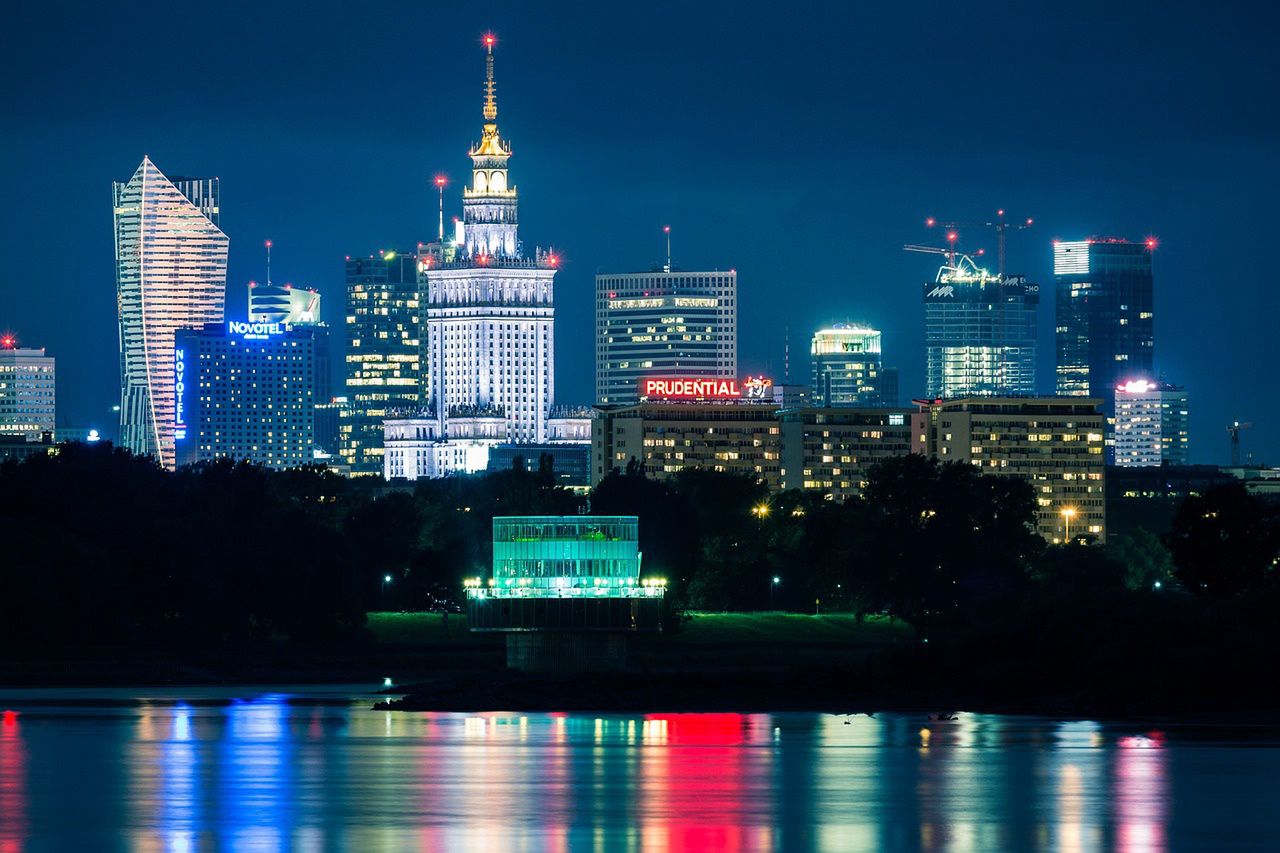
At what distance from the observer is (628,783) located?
11000 centimetres

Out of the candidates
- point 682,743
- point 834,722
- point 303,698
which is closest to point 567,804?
point 682,743

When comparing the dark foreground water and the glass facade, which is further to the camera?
the glass facade

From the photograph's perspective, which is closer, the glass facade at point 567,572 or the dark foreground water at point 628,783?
the dark foreground water at point 628,783

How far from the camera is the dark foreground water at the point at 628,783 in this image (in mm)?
92750

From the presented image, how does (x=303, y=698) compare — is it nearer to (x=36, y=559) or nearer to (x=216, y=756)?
(x=36, y=559)

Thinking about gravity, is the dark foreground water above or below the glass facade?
below

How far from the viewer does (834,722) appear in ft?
494

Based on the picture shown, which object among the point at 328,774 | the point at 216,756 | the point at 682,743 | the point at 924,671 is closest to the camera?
the point at 328,774

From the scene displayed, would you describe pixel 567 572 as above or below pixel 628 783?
above

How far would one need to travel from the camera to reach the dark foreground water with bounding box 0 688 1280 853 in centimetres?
9275

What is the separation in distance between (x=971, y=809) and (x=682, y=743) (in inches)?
1307

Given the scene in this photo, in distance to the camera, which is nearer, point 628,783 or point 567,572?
point 628,783

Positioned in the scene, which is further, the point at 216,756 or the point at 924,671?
the point at 924,671

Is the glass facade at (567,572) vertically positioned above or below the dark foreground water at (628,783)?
above
